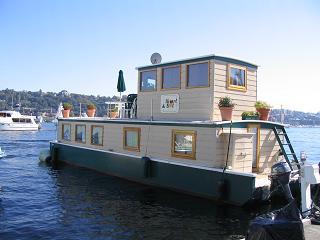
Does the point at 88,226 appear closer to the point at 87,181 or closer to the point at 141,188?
the point at 141,188

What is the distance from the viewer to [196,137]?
13445 millimetres

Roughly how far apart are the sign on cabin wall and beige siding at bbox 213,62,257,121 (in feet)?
6.16

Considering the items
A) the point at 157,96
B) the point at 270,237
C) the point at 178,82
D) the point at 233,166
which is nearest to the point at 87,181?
the point at 157,96

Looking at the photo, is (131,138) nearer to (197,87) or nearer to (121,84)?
(197,87)

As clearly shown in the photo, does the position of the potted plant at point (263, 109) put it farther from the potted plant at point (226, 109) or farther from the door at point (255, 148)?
the potted plant at point (226, 109)

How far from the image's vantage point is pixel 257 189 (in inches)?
459

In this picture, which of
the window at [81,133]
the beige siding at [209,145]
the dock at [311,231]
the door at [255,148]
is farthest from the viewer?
the window at [81,133]

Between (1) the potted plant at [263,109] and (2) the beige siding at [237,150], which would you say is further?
(1) the potted plant at [263,109]

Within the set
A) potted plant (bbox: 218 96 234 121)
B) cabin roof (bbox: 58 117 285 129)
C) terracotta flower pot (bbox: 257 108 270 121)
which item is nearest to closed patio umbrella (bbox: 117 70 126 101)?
cabin roof (bbox: 58 117 285 129)

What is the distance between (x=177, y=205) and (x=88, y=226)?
3471mm

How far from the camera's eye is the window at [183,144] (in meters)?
13.6

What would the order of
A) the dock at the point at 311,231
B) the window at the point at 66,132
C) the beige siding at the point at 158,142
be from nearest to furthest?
1. the dock at the point at 311,231
2. the beige siding at the point at 158,142
3. the window at the point at 66,132

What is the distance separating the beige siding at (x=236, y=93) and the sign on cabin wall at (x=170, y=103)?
73.9 inches

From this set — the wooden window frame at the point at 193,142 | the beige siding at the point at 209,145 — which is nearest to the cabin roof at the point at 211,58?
the beige siding at the point at 209,145
